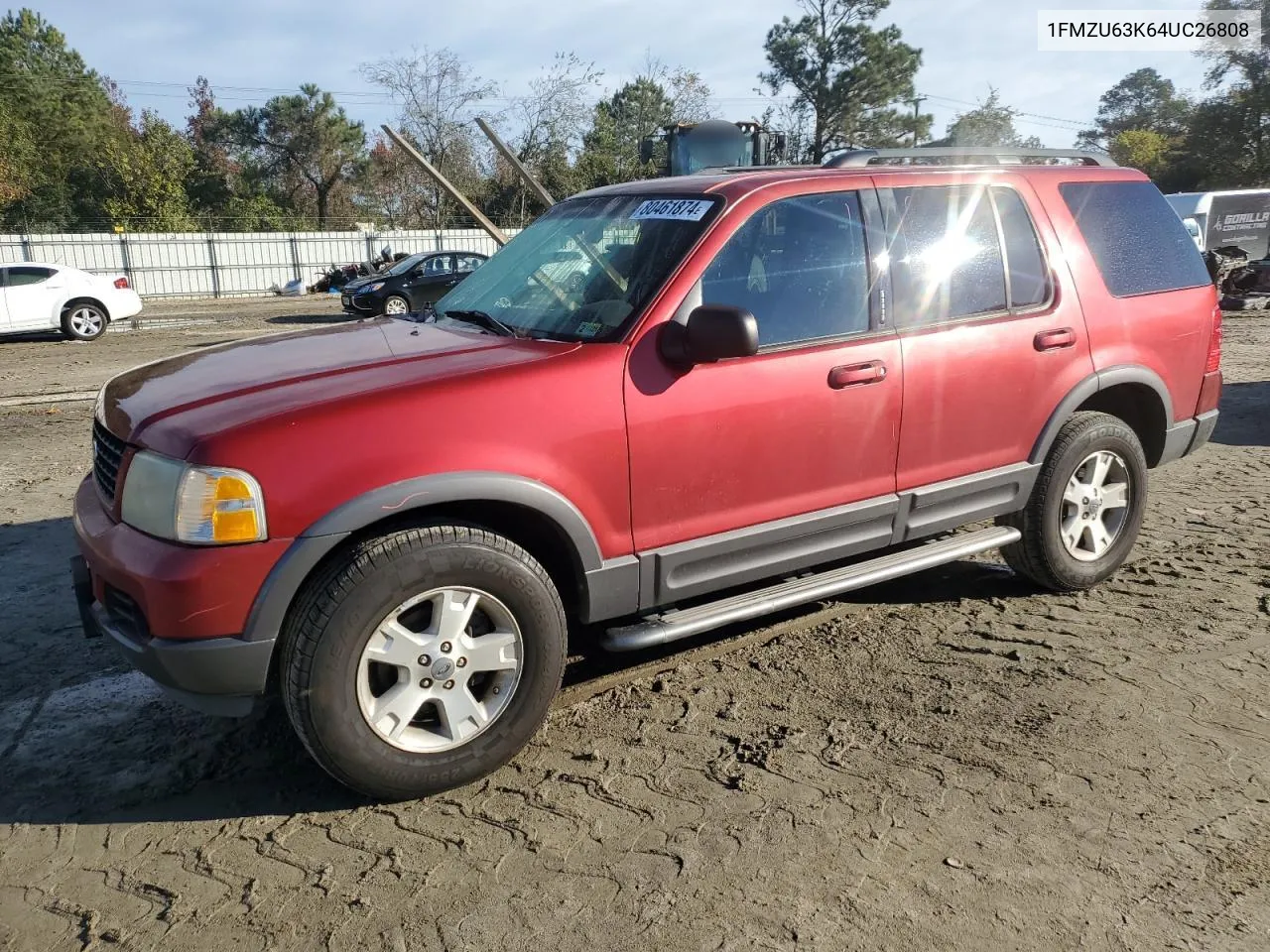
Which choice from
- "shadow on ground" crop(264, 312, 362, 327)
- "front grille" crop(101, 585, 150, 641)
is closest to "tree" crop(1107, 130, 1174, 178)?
"shadow on ground" crop(264, 312, 362, 327)

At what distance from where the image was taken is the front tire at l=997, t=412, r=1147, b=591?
4.43 meters

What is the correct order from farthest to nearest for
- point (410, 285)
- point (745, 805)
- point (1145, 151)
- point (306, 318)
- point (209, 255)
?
1. point (1145, 151)
2. point (209, 255)
3. point (306, 318)
4. point (410, 285)
5. point (745, 805)

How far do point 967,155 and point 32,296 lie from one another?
16875 mm

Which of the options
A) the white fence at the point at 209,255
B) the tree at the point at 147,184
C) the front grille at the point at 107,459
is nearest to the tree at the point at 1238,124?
the white fence at the point at 209,255

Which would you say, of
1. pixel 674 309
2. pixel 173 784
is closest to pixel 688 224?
pixel 674 309

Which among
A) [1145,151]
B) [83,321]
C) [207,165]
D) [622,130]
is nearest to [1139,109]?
[1145,151]

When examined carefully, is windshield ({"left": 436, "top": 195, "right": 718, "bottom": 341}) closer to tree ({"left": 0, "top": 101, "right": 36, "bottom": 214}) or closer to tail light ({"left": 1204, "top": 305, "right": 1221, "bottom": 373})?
tail light ({"left": 1204, "top": 305, "right": 1221, "bottom": 373})

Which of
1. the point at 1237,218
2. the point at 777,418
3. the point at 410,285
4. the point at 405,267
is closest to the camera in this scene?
the point at 777,418

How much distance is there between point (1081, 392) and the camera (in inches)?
173

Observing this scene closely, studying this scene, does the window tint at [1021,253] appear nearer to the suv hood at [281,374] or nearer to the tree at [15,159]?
the suv hood at [281,374]

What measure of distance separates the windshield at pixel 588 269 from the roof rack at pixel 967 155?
36.2 inches

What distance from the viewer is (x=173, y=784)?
3.20m

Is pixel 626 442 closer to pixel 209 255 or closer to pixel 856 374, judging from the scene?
pixel 856 374

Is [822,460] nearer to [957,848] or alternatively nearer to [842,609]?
[842,609]
